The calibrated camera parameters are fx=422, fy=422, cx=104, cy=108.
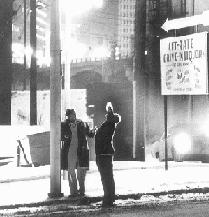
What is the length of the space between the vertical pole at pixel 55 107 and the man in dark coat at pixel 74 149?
6.0 inches

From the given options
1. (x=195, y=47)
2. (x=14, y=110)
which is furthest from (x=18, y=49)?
(x=195, y=47)

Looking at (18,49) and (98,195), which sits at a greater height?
(18,49)

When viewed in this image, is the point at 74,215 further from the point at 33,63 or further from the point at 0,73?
the point at 0,73

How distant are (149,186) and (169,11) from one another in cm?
922

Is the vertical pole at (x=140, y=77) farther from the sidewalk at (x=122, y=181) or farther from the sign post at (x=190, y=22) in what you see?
the sign post at (x=190, y=22)

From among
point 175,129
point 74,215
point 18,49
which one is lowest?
point 74,215

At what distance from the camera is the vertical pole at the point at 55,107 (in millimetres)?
8617

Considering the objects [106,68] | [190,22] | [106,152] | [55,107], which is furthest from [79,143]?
[106,68]

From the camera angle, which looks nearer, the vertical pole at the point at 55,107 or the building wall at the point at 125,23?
the vertical pole at the point at 55,107

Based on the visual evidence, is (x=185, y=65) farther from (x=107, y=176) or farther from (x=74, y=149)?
(x=107, y=176)

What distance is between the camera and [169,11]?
55.0ft

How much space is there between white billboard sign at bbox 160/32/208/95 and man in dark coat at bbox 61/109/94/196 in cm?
337

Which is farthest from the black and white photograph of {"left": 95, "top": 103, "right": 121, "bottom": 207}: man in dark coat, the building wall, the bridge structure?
the building wall

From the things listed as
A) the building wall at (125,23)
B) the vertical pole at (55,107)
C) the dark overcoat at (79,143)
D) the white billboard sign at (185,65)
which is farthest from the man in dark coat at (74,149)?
the building wall at (125,23)
